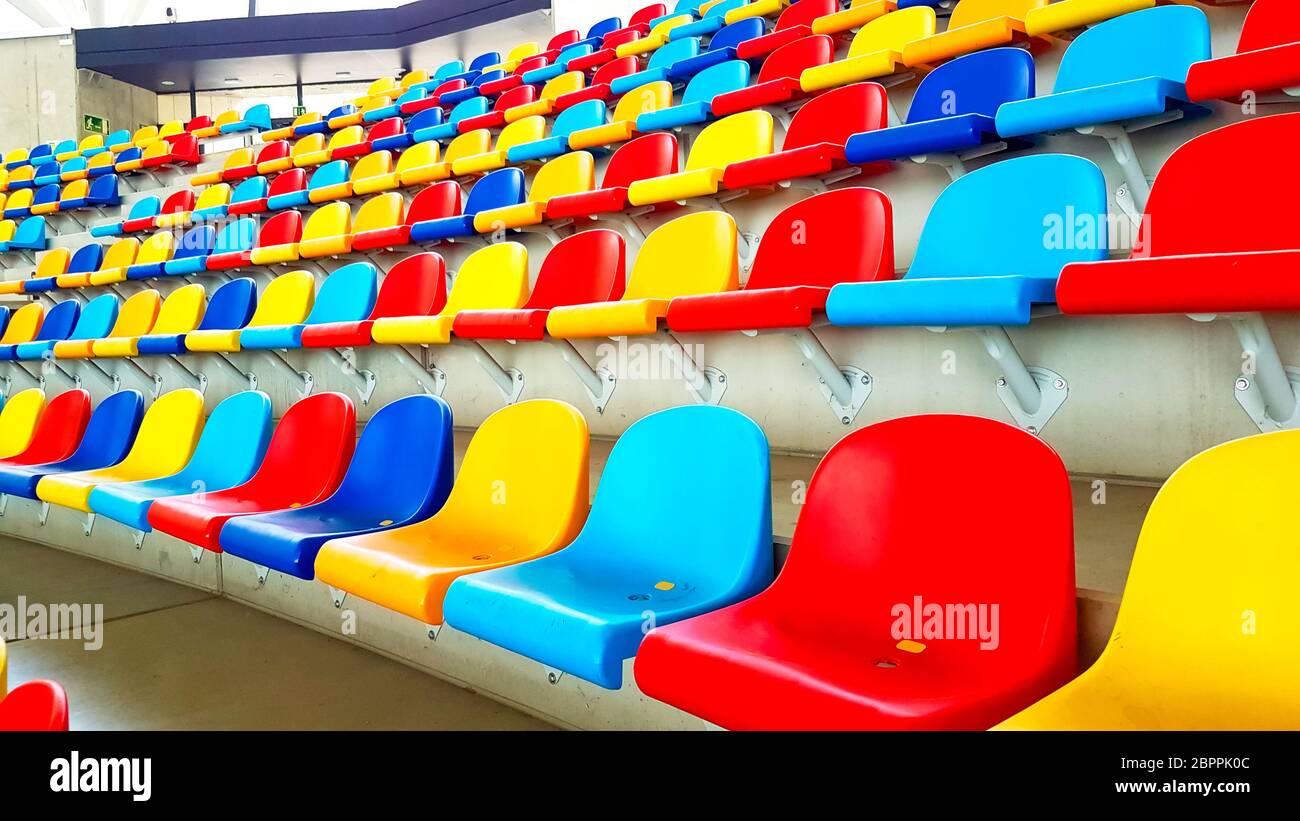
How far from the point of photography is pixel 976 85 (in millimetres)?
1718

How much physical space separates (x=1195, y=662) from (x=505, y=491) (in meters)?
0.90

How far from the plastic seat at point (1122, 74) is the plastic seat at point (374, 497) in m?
0.98

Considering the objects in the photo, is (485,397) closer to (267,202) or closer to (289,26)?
(267,202)

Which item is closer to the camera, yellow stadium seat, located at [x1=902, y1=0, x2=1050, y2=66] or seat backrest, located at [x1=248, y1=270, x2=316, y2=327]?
yellow stadium seat, located at [x1=902, y1=0, x2=1050, y2=66]

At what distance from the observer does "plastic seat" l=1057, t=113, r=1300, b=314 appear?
0.79 meters

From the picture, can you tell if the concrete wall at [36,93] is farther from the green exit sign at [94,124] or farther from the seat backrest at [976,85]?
the seat backrest at [976,85]

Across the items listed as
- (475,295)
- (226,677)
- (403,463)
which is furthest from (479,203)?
(226,677)

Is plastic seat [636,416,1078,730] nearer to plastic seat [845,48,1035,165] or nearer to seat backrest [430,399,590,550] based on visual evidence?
seat backrest [430,399,590,550]

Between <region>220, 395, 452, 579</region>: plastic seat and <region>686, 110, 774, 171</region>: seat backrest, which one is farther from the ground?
<region>686, 110, 774, 171</region>: seat backrest

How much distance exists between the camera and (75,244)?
4051 millimetres

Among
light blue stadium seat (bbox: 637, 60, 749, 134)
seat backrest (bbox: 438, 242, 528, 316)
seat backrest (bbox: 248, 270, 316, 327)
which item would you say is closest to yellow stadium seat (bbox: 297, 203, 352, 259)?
seat backrest (bbox: 248, 270, 316, 327)

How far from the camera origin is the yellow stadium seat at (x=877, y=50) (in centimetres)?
204

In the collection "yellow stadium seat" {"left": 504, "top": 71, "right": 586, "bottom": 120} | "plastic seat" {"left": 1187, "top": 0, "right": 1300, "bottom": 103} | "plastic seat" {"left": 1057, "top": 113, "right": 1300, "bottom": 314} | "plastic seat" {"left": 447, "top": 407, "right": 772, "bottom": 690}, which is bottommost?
"plastic seat" {"left": 447, "top": 407, "right": 772, "bottom": 690}

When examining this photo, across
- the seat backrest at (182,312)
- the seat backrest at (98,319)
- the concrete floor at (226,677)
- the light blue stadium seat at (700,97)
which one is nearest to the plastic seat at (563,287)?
the concrete floor at (226,677)
